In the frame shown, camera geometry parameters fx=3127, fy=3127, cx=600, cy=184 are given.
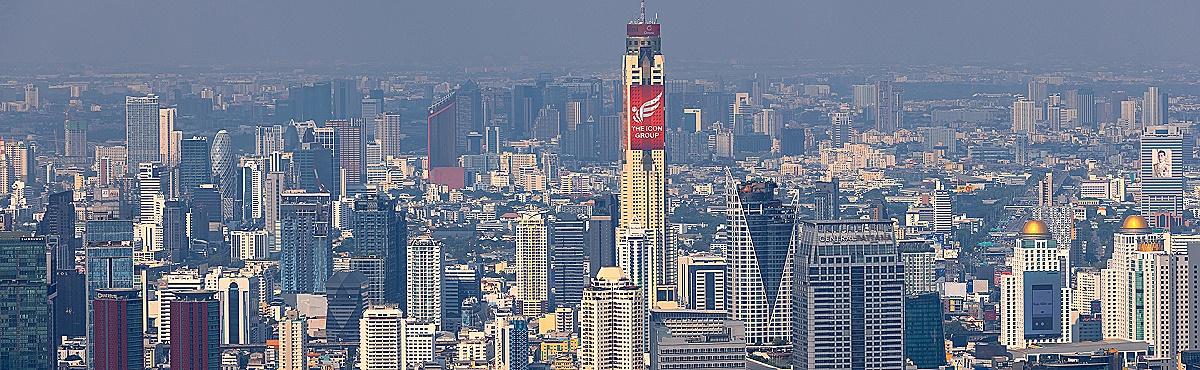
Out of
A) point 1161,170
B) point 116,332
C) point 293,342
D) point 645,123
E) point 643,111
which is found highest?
point 643,111

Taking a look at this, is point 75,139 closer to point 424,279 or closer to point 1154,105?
point 424,279

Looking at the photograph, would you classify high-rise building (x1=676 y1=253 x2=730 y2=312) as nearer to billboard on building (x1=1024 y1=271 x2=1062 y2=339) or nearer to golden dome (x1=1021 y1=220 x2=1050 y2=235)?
billboard on building (x1=1024 y1=271 x2=1062 y2=339)

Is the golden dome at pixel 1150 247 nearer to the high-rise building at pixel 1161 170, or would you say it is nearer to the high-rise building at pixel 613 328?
the high-rise building at pixel 1161 170

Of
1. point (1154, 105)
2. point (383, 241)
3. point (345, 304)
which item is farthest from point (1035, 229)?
point (345, 304)

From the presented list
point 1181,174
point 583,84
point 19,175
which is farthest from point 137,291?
point 1181,174

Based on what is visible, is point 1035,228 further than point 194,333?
Yes

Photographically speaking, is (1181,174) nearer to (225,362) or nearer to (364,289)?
(364,289)

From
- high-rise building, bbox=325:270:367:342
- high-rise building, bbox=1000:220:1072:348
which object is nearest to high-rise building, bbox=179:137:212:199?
high-rise building, bbox=325:270:367:342

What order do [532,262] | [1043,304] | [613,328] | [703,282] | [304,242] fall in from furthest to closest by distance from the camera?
[304,242]
[532,262]
[1043,304]
[703,282]
[613,328]
